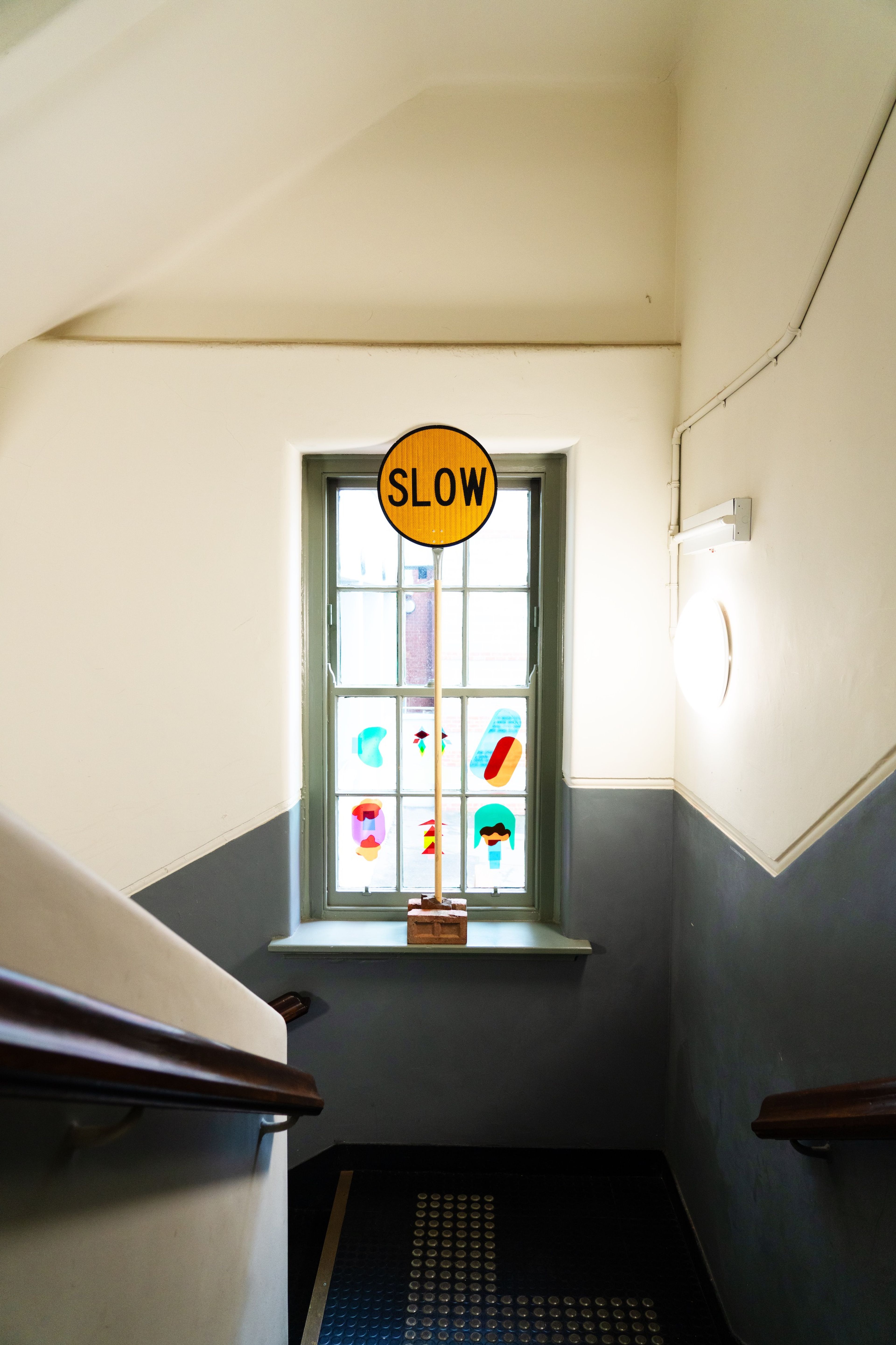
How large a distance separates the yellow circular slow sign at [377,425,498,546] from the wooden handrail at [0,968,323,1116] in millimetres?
1805

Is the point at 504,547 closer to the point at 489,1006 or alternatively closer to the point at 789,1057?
the point at 489,1006

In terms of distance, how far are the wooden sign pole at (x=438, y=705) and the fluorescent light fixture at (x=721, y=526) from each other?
75 centimetres

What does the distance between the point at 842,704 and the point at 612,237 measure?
6.25ft

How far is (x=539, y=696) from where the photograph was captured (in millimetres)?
2838

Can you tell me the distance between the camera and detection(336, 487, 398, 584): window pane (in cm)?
285

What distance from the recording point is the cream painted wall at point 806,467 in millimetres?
1311

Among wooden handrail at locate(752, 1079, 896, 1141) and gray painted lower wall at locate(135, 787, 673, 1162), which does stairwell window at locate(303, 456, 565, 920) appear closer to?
gray painted lower wall at locate(135, 787, 673, 1162)

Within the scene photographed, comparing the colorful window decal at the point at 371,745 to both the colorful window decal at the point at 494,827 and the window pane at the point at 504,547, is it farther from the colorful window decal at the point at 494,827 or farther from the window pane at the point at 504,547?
the window pane at the point at 504,547

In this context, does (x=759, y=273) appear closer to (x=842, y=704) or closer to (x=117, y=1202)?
(x=842, y=704)

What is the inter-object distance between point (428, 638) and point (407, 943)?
105 cm

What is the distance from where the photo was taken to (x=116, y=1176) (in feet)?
2.76

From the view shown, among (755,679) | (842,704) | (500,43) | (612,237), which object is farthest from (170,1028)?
(500,43)

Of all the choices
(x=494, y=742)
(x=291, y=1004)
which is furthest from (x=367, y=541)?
(x=291, y=1004)

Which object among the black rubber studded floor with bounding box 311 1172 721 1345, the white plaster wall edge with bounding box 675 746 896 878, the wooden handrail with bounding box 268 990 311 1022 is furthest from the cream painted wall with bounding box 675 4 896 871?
the wooden handrail with bounding box 268 990 311 1022
